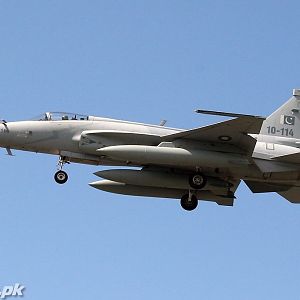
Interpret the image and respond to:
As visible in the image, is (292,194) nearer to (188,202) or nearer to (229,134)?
(188,202)

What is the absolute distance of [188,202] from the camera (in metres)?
23.0

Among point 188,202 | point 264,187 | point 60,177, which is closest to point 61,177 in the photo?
point 60,177

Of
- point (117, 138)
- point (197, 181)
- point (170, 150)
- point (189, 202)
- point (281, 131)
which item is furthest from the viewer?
point (281, 131)

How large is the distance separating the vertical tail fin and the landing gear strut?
292 centimetres

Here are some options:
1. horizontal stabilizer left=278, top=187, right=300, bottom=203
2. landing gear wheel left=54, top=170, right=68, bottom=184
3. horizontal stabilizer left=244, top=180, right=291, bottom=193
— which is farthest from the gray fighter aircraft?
horizontal stabilizer left=278, top=187, right=300, bottom=203

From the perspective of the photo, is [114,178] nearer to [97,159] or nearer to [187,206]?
[97,159]

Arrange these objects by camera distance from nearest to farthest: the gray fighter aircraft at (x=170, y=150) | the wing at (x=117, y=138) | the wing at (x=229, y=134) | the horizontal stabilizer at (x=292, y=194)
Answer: the wing at (x=229, y=134) → the gray fighter aircraft at (x=170, y=150) → the wing at (x=117, y=138) → the horizontal stabilizer at (x=292, y=194)

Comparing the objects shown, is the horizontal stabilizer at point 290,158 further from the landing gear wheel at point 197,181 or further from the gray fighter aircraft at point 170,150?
the landing gear wheel at point 197,181

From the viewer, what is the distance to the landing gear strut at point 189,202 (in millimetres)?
22984

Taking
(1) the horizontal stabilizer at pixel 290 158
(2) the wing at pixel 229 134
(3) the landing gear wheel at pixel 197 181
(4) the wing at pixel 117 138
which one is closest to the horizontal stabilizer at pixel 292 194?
(1) the horizontal stabilizer at pixel 290 158

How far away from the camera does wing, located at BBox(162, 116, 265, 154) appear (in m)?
20.5

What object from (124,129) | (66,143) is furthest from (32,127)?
(124,129)

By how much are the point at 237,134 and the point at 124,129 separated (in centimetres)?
337

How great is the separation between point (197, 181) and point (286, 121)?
3.53 m
